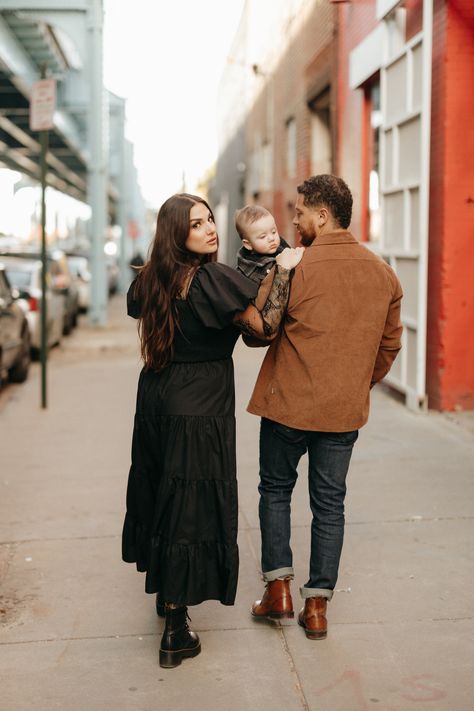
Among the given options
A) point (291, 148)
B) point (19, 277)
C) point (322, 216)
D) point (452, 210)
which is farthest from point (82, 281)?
point (322, 216)

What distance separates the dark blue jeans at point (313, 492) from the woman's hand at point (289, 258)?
0.64 m

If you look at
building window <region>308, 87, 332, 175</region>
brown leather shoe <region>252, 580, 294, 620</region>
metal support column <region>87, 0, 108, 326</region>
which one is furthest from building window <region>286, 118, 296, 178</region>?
brown leather shoe <region>252, 580, 294, 620</region>

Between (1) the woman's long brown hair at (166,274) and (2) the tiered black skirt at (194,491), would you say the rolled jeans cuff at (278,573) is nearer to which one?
(2) the tiered black skirt at (194,491)

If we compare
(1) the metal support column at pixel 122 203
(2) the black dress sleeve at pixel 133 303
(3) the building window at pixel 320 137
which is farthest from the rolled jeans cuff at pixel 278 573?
(1) the metal support column at pixel 122 203

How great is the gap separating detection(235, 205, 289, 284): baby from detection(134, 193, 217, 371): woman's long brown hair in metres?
0.19

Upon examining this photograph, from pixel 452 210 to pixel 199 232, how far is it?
501 centimetres

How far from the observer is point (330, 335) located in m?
3.81

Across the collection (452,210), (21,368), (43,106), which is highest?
(43,106)

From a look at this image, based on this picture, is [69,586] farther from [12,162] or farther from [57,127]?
[12,162]

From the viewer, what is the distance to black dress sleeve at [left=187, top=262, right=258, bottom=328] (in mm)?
3656

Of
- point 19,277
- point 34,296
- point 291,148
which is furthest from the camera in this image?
point 291,148

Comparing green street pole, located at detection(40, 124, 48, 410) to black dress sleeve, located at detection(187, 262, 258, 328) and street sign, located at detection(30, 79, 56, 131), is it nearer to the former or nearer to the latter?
street sign, located at detection(30, 79, 56, 131)

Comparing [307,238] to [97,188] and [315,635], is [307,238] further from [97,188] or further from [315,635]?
[97,188]

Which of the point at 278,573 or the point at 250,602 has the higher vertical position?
the point at 278,573
